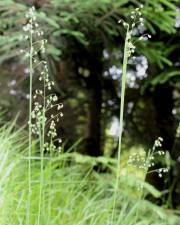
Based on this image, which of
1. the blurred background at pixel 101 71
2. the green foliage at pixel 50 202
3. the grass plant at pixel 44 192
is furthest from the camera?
the blurred background at pixel 101 71

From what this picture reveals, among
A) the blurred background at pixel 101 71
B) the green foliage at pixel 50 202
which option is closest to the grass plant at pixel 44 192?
the green foliage at pixel 50 202

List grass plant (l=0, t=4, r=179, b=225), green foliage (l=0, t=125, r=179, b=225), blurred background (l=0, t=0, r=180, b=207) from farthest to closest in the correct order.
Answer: blurred background (l=0, t=0, r=180, b=207), green foliage (l=0, t=125, r=179, b=225), grass plant (l=0, t=4, r=179, b=225)

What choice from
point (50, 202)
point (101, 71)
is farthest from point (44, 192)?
point (101, 71)

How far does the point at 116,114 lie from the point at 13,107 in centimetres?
89

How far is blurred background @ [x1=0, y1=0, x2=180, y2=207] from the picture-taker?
2686 mm

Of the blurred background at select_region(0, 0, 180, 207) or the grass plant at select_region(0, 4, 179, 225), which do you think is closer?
the grass plant at select_region(0, 4, 179, 225)

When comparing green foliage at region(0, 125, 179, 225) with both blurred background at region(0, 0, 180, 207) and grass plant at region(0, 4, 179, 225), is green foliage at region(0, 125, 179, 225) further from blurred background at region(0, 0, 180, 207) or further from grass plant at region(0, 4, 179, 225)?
blurred background at region(0, 0, 180, 207)

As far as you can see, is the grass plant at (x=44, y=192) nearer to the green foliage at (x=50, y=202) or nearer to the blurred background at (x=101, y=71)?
the green foliage at (x=50, y=202)

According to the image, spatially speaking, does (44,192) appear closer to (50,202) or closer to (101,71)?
(50,202)

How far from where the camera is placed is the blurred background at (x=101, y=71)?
2.69 metres

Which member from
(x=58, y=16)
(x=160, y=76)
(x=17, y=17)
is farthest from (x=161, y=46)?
(x=17, y=17)

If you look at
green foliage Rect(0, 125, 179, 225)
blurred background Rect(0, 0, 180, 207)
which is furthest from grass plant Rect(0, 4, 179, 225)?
blurred background Rect(0, 0, 180, 207)

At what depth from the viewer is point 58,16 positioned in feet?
9.01

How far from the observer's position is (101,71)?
12.1ft
